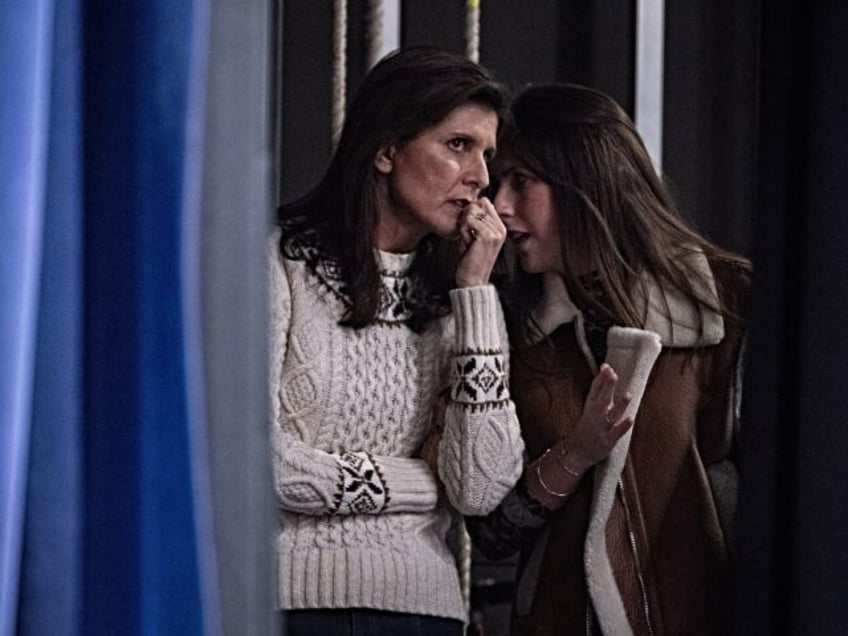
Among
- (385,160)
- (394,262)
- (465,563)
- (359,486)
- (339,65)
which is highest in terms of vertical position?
(339,65)

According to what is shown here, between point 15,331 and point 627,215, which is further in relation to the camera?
point 627,215

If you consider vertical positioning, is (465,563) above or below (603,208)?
below

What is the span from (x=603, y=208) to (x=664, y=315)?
154 mm

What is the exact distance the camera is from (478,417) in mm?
1511

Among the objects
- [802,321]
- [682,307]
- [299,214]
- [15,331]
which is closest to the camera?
[15,331]

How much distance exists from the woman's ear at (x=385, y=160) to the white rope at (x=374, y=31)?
11 centimetres

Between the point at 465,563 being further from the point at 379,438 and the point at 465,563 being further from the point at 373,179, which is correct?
the point at 373,179

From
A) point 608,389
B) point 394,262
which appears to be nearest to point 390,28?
point 394,262

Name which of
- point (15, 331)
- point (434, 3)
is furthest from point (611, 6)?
point (15, 331)

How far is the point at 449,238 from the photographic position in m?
1.55

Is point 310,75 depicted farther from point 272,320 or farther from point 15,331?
point 15,331

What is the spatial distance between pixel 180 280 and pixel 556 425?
771 mm

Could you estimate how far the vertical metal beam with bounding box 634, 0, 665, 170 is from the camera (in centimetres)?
167

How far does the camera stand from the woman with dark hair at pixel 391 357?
1468 millimetres
